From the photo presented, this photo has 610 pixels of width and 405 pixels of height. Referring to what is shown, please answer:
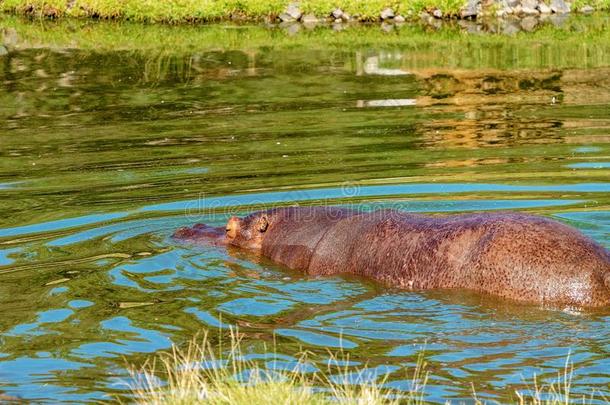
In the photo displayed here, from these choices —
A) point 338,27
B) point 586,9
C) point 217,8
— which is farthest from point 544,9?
point 217,8

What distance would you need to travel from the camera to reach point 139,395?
6340mm

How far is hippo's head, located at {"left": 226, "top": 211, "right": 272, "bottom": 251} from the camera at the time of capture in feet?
36.0

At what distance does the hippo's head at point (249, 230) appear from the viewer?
1098 centimetres

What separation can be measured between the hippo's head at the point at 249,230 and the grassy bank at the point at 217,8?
23174mm

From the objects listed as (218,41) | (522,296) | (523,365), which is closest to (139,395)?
(523,365)

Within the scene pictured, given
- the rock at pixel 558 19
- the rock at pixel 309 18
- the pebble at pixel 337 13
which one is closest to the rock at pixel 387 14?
the pebble at pixel 337 13

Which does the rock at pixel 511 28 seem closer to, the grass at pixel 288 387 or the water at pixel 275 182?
the water at pixel 275 182

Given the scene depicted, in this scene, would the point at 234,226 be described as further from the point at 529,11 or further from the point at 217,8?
the point at 217,8

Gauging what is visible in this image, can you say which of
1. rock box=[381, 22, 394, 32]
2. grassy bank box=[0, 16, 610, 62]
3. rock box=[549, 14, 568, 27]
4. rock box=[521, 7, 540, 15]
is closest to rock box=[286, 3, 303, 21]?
grassy bank box=[0, 16, 610, 62]

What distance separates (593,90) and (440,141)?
17.2 ft

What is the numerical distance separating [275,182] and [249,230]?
112 inches

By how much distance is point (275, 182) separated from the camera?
13.8 meters

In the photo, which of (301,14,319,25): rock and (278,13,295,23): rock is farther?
(278,13,295,23): rock

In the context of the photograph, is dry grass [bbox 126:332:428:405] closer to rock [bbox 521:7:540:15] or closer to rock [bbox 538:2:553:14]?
rock [bbox 521:7:540:15]
